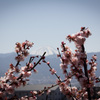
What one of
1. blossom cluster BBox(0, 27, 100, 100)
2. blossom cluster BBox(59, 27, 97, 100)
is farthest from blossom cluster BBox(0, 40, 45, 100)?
blossom cluster BBox(59, 27, 97, 100)

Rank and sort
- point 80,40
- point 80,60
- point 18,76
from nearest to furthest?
point 80,40 < point 80,60 < point 18,76

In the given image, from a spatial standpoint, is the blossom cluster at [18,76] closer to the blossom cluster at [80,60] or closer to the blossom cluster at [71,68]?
the blossom cluster at [71,68]

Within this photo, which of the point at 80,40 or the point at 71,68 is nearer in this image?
the point at 80,40

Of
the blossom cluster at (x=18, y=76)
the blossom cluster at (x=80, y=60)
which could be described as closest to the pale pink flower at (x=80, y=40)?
the blossom cluster at (x=80, y=60)

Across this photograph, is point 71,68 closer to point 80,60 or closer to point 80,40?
point 80,60

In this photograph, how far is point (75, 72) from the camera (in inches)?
154

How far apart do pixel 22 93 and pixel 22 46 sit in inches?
2243

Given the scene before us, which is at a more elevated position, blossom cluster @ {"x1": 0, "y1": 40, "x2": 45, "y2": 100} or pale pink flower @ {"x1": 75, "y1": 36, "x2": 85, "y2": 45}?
pale pink flower @ {"x1": 75, "y1": 36, "x2": 85, "y2": 45}

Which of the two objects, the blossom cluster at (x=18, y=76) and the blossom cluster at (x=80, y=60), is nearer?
the blossom cluster at (x=80, y=60)

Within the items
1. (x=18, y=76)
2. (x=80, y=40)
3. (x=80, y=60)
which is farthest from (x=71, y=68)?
(x=18, y=76)

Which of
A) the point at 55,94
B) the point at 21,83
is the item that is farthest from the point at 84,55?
the point at 55,94

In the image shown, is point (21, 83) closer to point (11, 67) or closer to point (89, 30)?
point (11, 67)

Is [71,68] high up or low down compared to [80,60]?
down

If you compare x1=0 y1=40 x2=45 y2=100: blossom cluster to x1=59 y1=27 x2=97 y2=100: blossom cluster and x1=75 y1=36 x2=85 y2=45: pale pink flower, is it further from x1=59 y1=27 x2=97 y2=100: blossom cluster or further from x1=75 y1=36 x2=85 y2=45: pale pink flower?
x1=75 y1=36 x2=85 y2=45: pale pink flower
